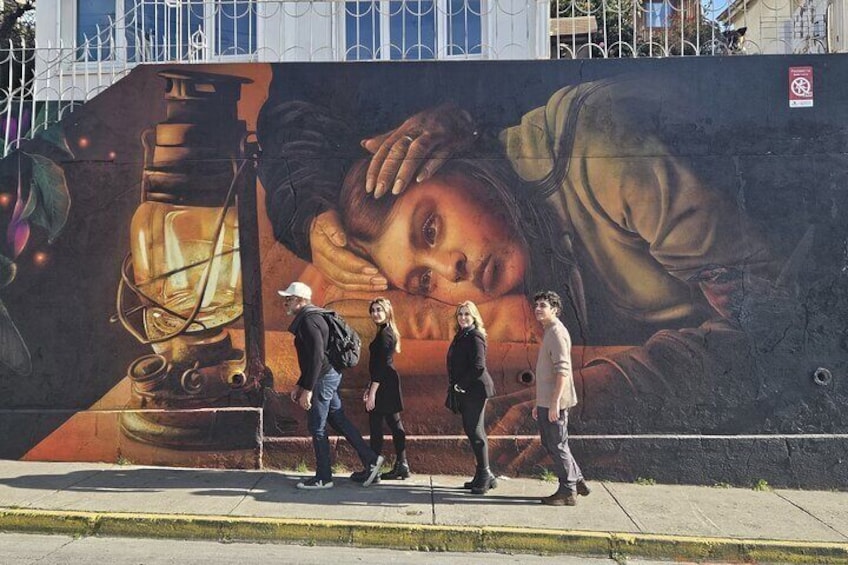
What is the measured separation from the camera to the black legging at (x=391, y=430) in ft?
21.1

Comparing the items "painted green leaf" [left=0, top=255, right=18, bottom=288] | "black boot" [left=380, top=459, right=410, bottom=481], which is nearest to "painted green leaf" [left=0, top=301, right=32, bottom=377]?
"painted green leaf" [left=0, top=255, right=18, bottom=288]

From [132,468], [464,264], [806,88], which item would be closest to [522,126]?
[464,264]

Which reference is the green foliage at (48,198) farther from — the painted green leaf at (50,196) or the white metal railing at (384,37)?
the white metal railing at (384,37)

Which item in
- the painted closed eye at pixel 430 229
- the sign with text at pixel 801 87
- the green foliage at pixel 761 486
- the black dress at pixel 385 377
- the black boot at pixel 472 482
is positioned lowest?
the green foliage at pixel 761 486

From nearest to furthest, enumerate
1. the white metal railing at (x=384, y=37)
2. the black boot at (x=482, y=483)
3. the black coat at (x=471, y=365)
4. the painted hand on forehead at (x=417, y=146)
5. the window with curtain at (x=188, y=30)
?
1. the black coat at (x=471, y=365)
2. the black boot at (x=482, y=483)
3. the painted hand on forehead at (x=417, y=146)
4. the white metal railing at (x=384, y=37)
5. the window with curtain at (x=188, y=30)

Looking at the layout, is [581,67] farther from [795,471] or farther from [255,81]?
[795,471]

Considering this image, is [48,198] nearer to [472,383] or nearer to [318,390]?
[318,390]

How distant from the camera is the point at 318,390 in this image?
6129mm

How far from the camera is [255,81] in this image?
6.90m

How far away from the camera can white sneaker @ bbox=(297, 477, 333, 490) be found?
614cm

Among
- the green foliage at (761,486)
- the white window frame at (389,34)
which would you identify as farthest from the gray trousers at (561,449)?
the white window frame at (389,34)

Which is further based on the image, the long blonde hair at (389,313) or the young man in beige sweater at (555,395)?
the long blonde hair at (389,313)

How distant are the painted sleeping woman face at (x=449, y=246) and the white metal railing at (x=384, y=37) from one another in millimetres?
1711

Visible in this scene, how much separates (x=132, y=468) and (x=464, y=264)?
3744 mm
